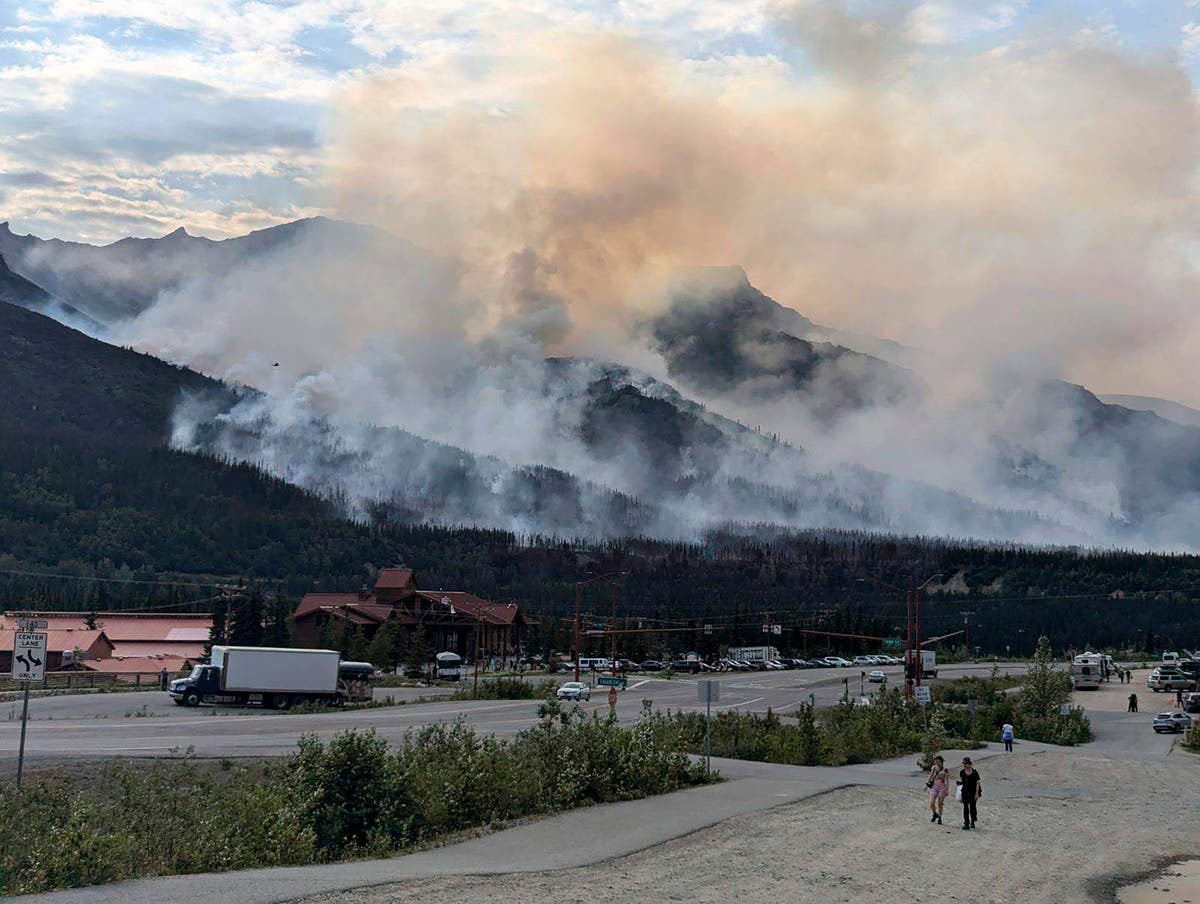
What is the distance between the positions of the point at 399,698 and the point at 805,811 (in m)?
50.1

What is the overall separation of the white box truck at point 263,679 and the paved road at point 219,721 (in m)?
1.28

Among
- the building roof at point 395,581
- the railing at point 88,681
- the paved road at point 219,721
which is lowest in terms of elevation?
the railing at point 88,681

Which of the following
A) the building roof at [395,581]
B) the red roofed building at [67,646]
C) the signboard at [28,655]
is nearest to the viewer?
the signboard at [28,655]

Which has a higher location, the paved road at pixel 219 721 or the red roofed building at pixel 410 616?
the red roofed building at pixel 410 616

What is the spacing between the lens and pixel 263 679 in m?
71.9

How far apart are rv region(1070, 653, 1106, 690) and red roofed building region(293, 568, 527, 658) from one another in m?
59.3

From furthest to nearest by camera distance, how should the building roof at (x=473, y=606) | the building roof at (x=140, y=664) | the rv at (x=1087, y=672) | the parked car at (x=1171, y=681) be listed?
the building roof at (x=473, y=606) < the rv at (x=1087, y=672) < the parked car at (x=1171, y=681) < the building roof at (x=140, y=664)

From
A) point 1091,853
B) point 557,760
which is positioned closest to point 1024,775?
point 1091,853

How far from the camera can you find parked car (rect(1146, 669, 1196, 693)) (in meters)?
112

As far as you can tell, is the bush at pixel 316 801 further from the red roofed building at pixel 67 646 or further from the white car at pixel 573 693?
the red roofed building at pixel 67 646

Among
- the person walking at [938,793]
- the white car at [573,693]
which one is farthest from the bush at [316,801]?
the white car at [573,693]

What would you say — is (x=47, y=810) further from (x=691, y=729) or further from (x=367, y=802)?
(x=691, y=729)

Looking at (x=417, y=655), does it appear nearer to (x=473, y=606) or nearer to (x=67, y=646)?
(x=473, y=606)

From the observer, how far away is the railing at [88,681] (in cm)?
8194
